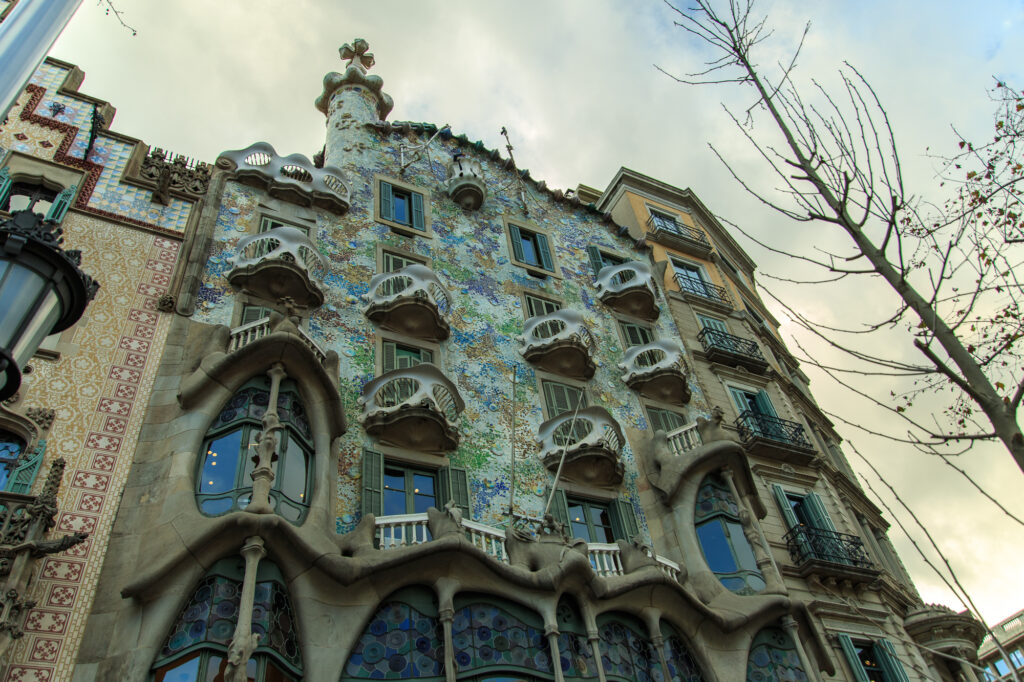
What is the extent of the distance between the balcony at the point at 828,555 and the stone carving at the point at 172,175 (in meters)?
16.1

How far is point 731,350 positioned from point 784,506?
542cm

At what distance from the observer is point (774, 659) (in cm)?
1438

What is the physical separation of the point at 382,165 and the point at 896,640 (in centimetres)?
1816

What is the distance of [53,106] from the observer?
58.3ft

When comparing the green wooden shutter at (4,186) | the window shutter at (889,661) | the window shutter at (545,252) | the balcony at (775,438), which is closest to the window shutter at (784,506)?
the balcony at (775,438)

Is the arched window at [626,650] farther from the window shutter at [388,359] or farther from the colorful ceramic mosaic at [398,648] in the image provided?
the window shutter at [388,359]

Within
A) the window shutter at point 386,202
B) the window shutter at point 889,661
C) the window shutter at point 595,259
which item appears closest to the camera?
the window shutter at point 889,661

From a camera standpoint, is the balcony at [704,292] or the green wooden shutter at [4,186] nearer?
the green wooden shutter at [4,186]

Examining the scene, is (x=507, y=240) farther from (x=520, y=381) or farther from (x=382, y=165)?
(x=520, y=381)

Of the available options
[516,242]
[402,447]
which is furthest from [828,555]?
[516,242]

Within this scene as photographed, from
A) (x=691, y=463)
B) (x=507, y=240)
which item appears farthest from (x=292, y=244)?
(x=691, y=463)

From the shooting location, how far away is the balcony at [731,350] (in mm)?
22953

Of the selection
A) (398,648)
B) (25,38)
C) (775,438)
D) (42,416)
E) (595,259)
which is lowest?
(398,648)

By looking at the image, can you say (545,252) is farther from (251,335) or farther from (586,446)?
(251,335)
